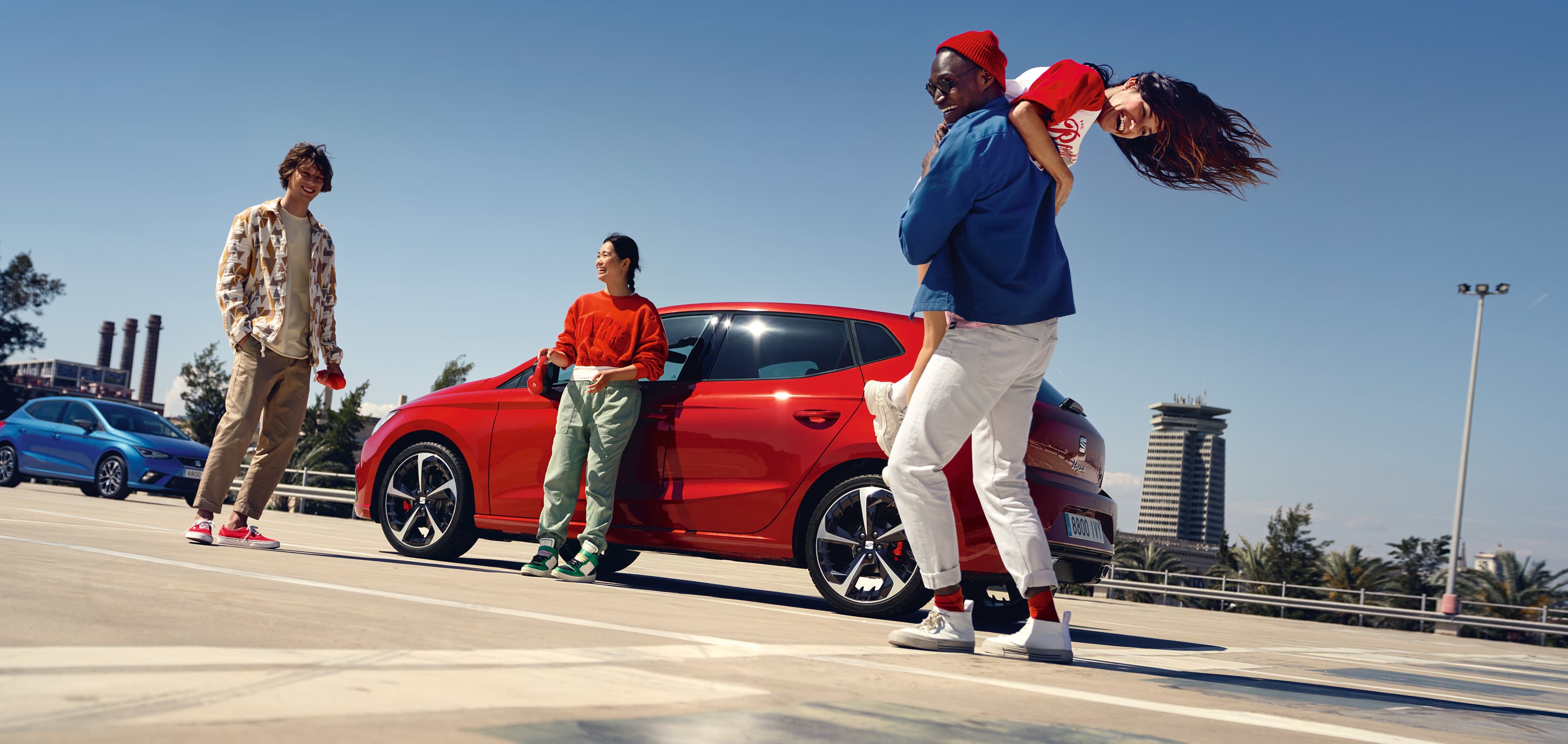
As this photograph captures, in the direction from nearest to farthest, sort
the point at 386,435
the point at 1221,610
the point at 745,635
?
the point at 745,635 < the point at 386,435 < the point at 1221,610

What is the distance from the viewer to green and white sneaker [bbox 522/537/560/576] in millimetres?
6012

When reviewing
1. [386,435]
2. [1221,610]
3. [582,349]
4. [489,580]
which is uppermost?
[582,349]

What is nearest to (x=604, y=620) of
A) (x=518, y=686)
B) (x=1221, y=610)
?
(x=518, y=686)

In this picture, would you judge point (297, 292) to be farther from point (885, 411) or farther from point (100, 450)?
point (100, 450)

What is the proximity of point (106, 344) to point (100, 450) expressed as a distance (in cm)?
8688

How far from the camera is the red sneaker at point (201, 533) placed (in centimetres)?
595

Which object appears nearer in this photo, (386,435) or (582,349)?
(582,349)

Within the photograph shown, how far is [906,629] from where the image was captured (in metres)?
3.84

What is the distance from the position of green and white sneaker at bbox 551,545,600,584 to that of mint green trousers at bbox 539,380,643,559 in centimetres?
4

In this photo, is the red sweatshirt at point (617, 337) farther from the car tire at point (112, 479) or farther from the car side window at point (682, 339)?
the car tire at point (112, 479)

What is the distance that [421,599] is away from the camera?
3.88 metres

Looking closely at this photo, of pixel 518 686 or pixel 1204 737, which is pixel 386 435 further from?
pixel 1204 737

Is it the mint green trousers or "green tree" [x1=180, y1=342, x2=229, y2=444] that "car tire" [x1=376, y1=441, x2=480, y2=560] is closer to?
the mint green trousers

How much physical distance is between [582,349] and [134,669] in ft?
13.7
